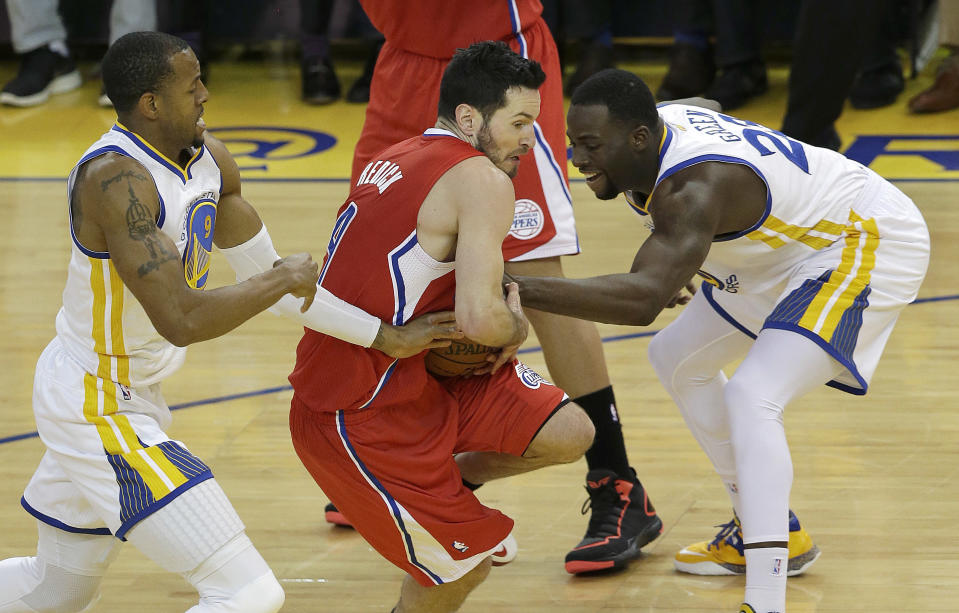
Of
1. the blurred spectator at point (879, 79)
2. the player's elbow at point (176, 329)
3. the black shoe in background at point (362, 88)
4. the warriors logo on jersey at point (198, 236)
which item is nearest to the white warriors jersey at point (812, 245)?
the warriors logo on jersey at point (198, 236)

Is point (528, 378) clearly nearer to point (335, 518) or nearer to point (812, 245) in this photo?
point (812, 245)

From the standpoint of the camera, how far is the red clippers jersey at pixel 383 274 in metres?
2.97

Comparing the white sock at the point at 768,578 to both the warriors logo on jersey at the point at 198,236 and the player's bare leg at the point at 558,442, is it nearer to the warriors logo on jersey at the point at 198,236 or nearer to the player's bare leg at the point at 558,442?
the player's bare leg at the point at 558,442

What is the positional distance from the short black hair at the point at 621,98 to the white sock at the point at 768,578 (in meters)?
1.04

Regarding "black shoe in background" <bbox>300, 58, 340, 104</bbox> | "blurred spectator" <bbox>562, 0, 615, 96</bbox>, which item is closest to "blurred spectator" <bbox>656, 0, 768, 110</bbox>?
"blurred spectator" <bbox>562, 0, 615, 96</bbox>

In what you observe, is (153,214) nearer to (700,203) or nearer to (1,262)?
(700,203)

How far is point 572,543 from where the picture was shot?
3.81m

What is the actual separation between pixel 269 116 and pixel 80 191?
678cm

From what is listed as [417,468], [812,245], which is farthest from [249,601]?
[812,245]

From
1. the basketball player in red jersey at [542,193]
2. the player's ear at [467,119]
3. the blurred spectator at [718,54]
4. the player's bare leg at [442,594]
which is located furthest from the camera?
the blurred spectator at [718,54]

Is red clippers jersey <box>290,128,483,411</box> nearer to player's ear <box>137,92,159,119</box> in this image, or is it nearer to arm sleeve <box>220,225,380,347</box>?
arm sleeve <box>220,225,380,347</box>

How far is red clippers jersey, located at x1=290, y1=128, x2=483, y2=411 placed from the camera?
297cm

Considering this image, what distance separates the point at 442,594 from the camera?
3164mm

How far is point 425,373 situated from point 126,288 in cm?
72
